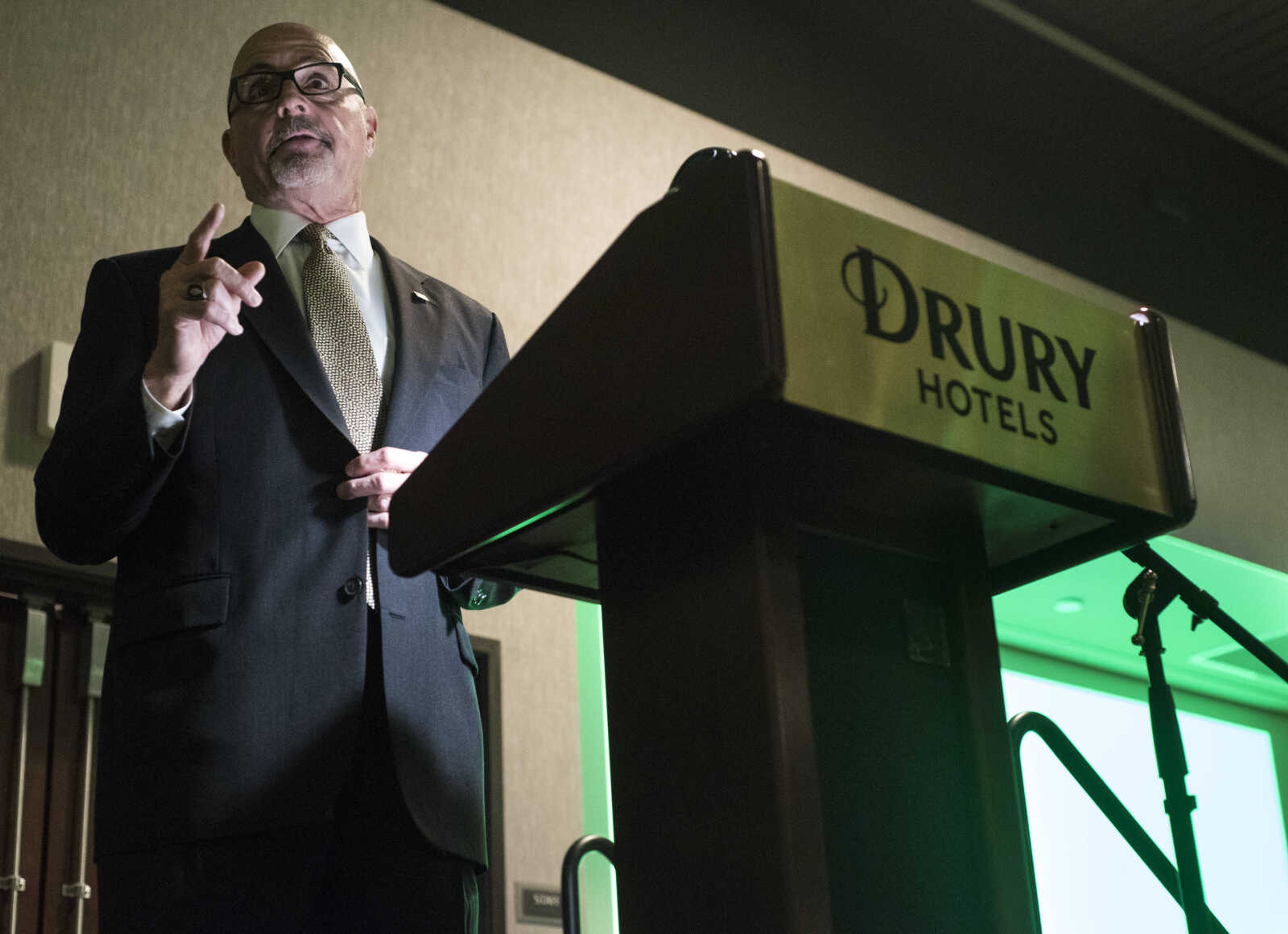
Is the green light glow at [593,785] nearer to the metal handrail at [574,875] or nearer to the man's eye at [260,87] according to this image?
the metal handrail at [574,875]

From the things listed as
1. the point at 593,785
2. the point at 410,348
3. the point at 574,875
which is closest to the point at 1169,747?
the point at 574,875

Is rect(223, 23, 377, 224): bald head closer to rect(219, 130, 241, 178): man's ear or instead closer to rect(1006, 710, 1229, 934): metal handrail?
rect(219, 130, 241, 178): man's ear

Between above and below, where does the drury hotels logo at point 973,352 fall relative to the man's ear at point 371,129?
below

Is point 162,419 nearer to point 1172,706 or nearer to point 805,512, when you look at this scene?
point 805,512

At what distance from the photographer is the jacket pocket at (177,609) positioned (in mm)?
1234

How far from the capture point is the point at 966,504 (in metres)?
1.04

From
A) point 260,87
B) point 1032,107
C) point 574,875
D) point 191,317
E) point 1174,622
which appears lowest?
point 574,875

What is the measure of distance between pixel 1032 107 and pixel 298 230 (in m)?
3.74

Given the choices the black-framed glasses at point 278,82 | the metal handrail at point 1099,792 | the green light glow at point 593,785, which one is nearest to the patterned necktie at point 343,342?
the black-framed glasses at point 278,82

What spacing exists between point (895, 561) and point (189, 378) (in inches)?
25.0

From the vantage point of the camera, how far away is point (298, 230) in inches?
61.7

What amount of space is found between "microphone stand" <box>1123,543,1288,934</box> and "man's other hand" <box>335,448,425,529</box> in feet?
3.16

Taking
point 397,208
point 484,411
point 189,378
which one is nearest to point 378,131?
point 397,208

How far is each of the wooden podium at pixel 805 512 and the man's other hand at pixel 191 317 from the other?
0.28 metres
